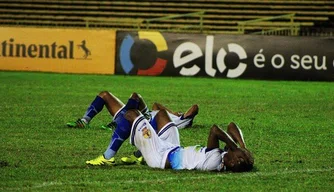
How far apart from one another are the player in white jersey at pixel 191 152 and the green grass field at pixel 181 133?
0.14 metres

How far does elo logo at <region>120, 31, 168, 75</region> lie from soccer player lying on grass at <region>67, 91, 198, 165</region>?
633 inches

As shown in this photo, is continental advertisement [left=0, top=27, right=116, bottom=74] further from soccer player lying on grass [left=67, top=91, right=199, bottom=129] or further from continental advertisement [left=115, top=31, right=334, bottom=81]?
soccer player lying on grass [left=67, top=91, right=199, bottom=129]

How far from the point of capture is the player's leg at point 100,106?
1444 cm

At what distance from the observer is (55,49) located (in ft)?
107

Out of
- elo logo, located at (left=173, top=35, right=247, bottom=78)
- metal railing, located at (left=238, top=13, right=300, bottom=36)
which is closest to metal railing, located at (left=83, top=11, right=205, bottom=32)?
metal railing, located at (left=238, top=13, right=300, bottom=36)

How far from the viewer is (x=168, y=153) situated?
433 inches

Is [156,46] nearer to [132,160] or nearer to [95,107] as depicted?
[95,107]

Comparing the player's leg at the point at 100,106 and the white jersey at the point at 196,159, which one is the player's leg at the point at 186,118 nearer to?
the player's leg at the point at 100,106

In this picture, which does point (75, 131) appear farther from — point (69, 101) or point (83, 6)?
point (83, 6)

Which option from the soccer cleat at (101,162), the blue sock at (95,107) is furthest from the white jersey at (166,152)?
the blue sock at (95,107)

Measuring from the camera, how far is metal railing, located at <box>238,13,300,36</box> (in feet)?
120

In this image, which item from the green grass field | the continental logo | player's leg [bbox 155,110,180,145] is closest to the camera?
the green grass field

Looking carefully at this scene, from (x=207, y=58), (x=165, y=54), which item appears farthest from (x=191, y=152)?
(x=165, y=54)

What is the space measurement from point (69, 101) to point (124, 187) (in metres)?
12.3
